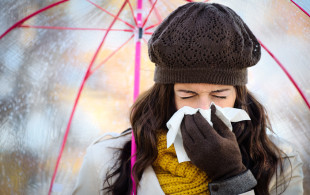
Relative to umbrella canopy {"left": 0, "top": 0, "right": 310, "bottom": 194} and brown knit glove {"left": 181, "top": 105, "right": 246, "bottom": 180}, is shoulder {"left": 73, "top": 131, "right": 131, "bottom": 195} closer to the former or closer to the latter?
umbrella canopy {"left": 0, "top": 0, "right": 310, "bottom": 194}

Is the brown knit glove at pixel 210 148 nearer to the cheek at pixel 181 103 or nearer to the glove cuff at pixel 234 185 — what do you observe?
the glove cuff at pixel 234 185

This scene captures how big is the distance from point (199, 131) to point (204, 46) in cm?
44

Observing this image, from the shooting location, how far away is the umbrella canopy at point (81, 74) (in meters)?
2.47

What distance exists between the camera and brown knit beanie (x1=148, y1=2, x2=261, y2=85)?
1934mm

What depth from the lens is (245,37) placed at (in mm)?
2008

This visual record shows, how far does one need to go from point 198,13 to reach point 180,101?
500 millimetres

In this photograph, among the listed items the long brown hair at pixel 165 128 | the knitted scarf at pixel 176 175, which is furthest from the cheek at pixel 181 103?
the knitted scarf at pixel 176 175

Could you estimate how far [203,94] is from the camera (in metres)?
2.05

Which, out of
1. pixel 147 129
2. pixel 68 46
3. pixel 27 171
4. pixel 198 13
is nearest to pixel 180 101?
pixel 147 129

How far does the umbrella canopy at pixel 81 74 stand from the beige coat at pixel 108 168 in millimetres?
276

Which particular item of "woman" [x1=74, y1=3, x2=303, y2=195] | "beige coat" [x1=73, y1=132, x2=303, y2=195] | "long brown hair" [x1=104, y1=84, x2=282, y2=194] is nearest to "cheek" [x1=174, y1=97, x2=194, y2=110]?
"woman" [x1=74, y1=3, x2=303, y2=195]

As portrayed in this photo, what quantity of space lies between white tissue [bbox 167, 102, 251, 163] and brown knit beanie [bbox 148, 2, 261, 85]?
6.3 inches

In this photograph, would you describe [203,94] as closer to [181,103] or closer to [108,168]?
[181,103]

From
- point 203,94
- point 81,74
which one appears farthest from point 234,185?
point 81,74
